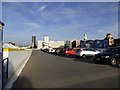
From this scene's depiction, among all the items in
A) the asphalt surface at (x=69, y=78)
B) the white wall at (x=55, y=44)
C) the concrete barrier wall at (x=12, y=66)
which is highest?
the white wall at (x=55, y=44)

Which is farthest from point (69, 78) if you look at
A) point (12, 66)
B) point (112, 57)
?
point (112, 57)

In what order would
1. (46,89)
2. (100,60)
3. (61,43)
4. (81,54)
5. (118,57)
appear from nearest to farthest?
(46,89), (118,57), (100,60), (81,54), (61,43)

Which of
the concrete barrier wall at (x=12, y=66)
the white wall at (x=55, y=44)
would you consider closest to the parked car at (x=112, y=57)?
the concrete barrier wall at (x=12, y=66)

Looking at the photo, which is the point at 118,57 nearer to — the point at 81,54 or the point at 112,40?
the point at 81,54

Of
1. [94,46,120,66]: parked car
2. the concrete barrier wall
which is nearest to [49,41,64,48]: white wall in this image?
[94,46,120,66]: parked car

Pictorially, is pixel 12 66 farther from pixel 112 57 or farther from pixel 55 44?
pixel 55 44

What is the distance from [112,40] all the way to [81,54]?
66.1m

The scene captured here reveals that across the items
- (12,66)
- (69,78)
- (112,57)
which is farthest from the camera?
(112,57)

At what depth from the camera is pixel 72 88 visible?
7.49 metres

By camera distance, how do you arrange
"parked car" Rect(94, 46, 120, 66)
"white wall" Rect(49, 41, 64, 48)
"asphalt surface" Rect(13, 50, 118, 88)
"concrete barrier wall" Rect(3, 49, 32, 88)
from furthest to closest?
1. "white wall" Rect(49, 41, 64, 48)
2. "parked car" Rect(94, 46, 120, 66)
3. "concrete barrier wall" Rect(3, 49, 32, 88)
4. "asphalt surface" Rect(13, 50, 118, 88)

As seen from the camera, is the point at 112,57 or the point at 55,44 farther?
the point at 55,44

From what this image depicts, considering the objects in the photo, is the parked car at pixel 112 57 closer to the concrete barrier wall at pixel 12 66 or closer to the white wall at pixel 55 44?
the concrete barrier wall at pixel 12 66

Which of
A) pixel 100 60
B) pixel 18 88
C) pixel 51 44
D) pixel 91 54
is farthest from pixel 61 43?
pixel 18 88

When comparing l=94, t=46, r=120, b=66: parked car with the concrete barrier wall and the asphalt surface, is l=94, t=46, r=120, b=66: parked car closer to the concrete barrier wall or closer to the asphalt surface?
the asphalt surface
